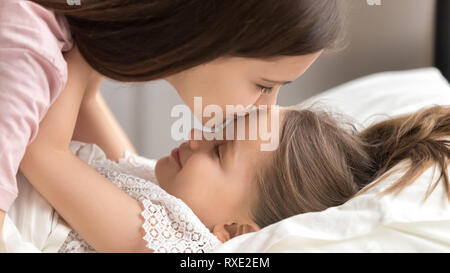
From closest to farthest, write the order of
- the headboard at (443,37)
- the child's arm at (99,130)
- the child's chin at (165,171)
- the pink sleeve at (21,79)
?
the pink sleeve at (21,79) < the child's chin at (165,171) < the child's arm at (99,130) < the headboard at (443,37)

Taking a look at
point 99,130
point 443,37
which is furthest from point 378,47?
point 99,130

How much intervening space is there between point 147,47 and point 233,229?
1.28ft

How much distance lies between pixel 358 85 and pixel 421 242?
3.44 feet

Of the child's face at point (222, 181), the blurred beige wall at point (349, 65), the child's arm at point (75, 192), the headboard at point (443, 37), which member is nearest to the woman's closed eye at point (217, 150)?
the child's face at point (222, 181)

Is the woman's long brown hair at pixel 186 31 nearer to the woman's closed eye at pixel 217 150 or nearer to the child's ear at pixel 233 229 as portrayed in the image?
the woman's closed eye at pixel 217 150

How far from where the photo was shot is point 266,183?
41.9 inches

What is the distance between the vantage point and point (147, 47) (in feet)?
3.15

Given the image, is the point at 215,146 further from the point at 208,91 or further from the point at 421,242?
the point at 421,242

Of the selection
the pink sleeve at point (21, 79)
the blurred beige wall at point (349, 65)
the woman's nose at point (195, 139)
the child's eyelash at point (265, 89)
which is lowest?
the blurred beige wall at point (349, 65)

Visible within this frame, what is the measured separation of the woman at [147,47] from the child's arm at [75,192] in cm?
3

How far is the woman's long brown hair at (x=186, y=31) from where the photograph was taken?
3.00 ft

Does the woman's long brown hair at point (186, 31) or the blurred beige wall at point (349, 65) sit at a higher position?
Result: the woman's long brown hair at point (186, 31)

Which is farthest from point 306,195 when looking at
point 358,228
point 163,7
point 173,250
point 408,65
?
point 408,65

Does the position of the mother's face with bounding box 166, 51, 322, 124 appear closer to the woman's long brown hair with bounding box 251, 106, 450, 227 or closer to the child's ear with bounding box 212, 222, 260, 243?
the woman's long brown hair with bounding box 251, 106, 450, 227
